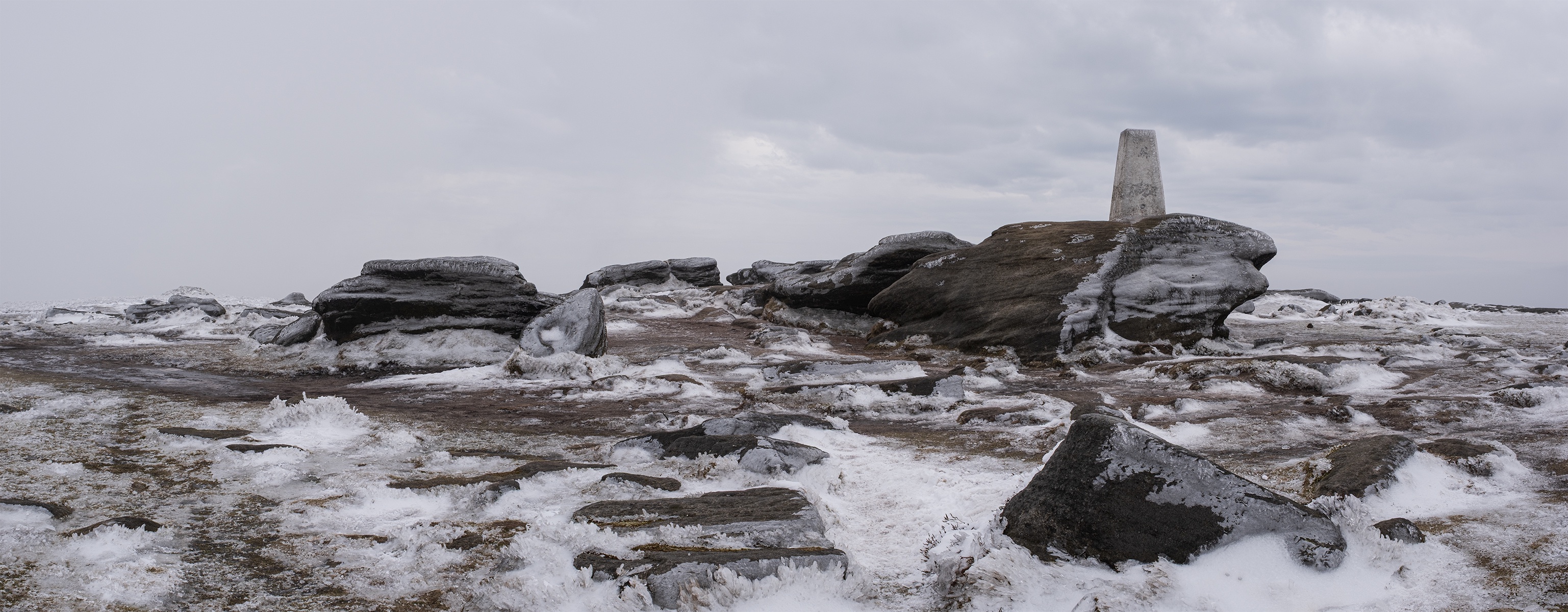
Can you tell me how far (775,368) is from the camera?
8.68 meters

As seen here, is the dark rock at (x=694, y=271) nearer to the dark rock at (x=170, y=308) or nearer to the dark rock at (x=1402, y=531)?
the dark rock at (x=170, y=308)

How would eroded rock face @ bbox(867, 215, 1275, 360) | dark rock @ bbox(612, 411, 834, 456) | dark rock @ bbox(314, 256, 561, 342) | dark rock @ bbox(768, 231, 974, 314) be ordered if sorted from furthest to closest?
dark rock @ bbox(768, 231, 974, 314), dark rock @ bbox(314, 256, 561, 342), eroded rock face @ bbox(867, 215, 1275, 360), dark rock @ bbox(612, 411, 834, 456)

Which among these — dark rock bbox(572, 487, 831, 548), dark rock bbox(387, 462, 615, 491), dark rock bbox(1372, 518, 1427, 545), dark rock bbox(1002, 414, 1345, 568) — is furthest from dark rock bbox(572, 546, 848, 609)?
dark rock bbox(1372, 518, 1427, 545)

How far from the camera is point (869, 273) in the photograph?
1433cm

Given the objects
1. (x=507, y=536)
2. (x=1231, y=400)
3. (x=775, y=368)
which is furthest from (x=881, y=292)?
(x=507, y=536)

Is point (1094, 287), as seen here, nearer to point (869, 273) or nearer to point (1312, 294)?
point (869, 273)

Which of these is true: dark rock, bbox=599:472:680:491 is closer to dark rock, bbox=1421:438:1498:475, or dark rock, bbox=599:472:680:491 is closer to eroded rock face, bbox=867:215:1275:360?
dark rock, bbox=1421:438:1498:475

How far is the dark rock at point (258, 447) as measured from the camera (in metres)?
4.65

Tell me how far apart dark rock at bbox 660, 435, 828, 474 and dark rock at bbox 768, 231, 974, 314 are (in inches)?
372

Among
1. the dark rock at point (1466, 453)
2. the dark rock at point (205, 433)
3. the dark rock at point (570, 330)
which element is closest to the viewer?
the dark rock at point (1466, 453)

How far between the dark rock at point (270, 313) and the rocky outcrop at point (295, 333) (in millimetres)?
4531

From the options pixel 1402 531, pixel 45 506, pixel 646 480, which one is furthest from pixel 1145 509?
pixel 45 506

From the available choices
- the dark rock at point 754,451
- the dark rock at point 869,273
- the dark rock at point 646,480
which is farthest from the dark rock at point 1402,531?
the dark rock at point 869,273

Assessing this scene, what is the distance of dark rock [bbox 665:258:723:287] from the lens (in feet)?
90.6
